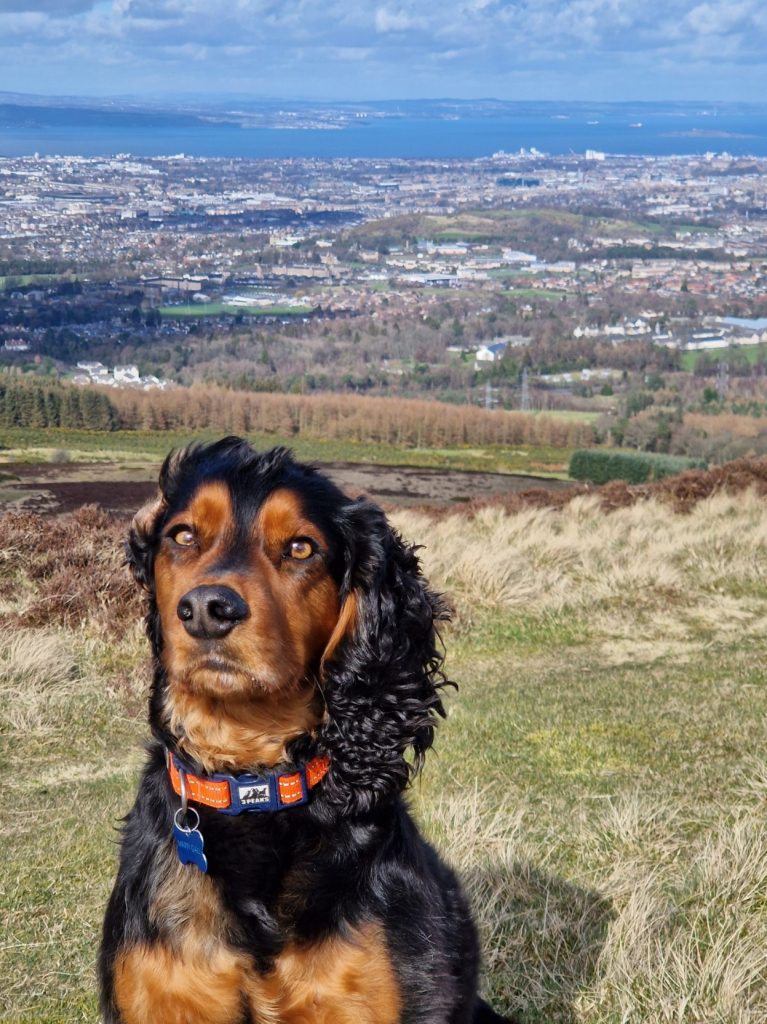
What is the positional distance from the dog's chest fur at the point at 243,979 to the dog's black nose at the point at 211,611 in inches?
27.5

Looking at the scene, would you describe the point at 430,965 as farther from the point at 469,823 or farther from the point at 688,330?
the point at 688,330

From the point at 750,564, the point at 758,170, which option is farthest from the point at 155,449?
the point at 758,170

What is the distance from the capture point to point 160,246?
93812 millimetres

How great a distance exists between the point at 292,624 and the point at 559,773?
4.34 m

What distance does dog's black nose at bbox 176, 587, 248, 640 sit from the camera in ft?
8.35

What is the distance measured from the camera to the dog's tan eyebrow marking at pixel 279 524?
2.82m

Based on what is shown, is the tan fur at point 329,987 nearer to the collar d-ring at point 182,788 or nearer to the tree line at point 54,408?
the collar d-ring at point 182,788

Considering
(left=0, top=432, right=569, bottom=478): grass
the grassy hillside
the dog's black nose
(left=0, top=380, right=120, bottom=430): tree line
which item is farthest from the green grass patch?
the grassy hillside

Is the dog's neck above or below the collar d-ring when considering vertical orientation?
above

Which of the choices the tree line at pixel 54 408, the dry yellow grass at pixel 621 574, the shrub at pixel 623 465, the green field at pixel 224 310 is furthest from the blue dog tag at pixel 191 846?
the green field at pixel 224 310

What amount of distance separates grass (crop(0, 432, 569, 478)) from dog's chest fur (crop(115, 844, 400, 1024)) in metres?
24.3

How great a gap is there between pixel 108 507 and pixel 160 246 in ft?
268

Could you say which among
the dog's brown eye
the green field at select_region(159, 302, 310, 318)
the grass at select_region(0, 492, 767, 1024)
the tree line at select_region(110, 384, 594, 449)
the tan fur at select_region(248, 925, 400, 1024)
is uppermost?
→ the dog's brown eye

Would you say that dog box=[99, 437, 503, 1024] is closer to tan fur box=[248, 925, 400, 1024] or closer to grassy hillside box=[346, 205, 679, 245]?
tan fur box=[248, 925, 400, 1024]
